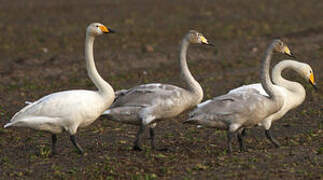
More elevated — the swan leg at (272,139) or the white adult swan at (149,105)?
the white adult swan at (149,105)

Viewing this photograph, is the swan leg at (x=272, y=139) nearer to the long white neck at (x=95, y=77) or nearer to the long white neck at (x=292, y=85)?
the long white neck at (x=292, y=85)

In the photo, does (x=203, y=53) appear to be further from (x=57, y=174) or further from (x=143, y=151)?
(x=57, y=174)

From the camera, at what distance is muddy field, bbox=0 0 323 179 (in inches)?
313

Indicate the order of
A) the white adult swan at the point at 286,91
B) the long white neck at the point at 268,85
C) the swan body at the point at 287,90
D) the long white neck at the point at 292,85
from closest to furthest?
the long white neck at the point at 268,85
the white adult swan at the point at 286,91
the swan body at the point at 287,90
the long white neck at the point at 292,85

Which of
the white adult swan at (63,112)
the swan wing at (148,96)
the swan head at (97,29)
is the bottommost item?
the white adult swan at (63,112)

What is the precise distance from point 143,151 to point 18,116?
5.38ft

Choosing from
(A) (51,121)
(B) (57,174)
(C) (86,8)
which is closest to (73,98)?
(A) (51,121)

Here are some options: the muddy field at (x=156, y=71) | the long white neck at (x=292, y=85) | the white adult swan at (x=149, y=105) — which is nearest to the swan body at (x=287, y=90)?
the long white neck at (x=292, y=85)

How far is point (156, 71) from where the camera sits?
15.8 metres

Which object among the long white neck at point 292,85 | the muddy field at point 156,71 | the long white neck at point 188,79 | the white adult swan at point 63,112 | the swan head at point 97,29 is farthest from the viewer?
the long white neck at point 292,85

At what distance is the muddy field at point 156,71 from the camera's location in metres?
7.95

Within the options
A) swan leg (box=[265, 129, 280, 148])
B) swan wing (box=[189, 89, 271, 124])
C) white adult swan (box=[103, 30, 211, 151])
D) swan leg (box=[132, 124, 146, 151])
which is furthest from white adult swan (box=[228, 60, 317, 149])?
swan leg (box=[132, 124, 146, 151])

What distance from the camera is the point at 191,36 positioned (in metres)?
9.60

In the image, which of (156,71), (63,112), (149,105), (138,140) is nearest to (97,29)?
(149,105)
